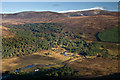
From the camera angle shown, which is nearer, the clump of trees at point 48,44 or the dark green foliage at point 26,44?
the dark green foliage at point 26,44

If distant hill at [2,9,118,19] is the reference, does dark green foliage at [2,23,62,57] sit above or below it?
below

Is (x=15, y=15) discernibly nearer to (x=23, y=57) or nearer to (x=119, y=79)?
(x=23, y=57)

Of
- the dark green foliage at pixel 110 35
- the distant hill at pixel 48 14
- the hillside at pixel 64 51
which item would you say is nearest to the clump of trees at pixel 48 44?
the hillside at pixel 64 51

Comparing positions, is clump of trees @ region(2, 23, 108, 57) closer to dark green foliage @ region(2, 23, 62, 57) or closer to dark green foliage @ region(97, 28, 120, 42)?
dark green foliage @ region(2, 23, 62, 57)

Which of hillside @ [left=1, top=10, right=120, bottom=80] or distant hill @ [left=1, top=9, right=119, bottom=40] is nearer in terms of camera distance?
hillside @ [left=1, top=10, right=120, bottom=80]

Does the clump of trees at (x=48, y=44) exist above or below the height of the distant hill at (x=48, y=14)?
below

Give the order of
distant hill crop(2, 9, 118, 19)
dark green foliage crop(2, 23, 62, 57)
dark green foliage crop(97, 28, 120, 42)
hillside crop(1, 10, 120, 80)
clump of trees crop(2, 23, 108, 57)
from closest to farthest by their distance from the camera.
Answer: hillside crop(1, 10, 120, 80) < dark green foliage crop(2, 23, 62, 57) < clump of trees crop(2, 23, 108, 57) < dark green foliage crop(97, 28, 120, 42) < distant hill crop(2, 9, 118, 19)

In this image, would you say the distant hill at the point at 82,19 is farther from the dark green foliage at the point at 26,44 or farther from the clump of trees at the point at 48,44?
the dark green foliage at the point at 26,44

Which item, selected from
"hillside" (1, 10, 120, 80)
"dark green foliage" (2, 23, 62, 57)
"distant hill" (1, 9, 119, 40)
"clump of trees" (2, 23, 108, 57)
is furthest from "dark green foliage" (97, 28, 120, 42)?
"dark green foliage" (2, 23, 62, 57)

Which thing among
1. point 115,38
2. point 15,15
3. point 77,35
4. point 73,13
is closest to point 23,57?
point 77,35
